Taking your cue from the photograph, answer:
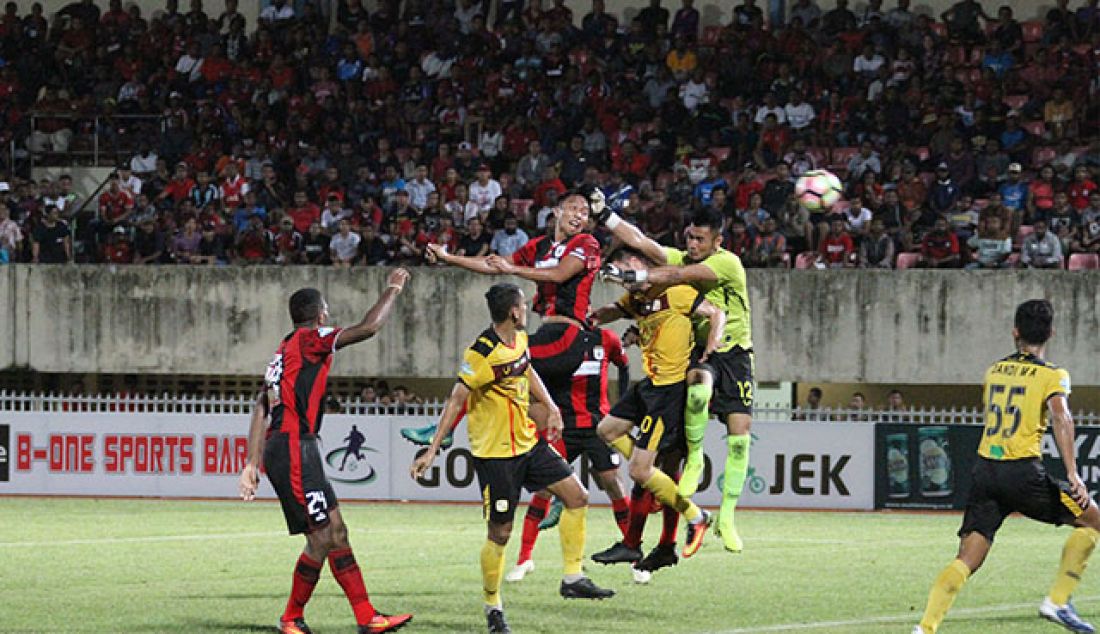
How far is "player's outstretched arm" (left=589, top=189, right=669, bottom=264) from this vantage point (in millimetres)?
13484

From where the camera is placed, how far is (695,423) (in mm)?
14125

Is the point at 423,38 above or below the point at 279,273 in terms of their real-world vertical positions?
above

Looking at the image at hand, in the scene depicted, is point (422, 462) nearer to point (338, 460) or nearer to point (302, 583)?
point (302, 583)

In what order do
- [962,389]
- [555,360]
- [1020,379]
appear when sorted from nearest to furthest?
[1020,379]
[555,360]
[962,389]

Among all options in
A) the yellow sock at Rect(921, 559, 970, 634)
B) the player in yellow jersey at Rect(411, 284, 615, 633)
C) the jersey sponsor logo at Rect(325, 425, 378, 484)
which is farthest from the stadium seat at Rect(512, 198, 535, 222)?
the yellow sock at Rect(921, 559, 970, 634)

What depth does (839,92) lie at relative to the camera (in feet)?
101

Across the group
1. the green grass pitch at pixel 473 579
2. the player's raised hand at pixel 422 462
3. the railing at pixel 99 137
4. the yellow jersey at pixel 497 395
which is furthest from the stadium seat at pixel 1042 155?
the player's raised hand at pixel 422 462

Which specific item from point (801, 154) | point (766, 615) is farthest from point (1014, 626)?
point (801, 154)

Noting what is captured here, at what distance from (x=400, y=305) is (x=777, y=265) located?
18.3ft

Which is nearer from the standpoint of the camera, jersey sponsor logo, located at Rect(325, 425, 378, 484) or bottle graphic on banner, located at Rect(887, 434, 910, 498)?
bottle graphic on banner, located at Rect(887, 434, 910, 498)

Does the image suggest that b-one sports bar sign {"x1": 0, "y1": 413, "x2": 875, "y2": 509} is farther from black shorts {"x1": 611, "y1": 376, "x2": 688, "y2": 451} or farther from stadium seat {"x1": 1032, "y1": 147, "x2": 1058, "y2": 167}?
black shorts {"x1": 611, "y1": 376, "x2": 688, "y2": 451}

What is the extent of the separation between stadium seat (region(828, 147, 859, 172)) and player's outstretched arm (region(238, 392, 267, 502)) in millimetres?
19079

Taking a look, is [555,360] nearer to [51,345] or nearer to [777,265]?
[777,265]

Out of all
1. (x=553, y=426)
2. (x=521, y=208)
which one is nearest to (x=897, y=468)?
(x=521, y=208)
